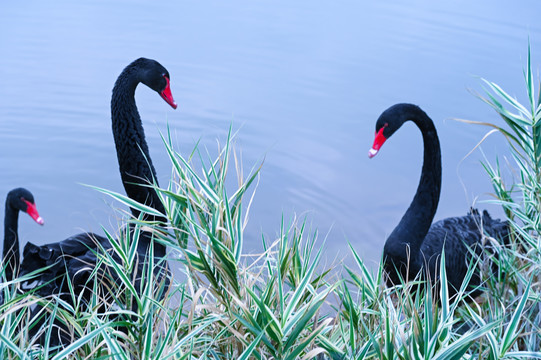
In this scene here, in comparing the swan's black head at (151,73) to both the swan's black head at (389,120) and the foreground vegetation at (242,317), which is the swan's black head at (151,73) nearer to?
the swan's black head at (389,120)

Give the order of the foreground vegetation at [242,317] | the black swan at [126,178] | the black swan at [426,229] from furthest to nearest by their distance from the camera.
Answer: the black swan at [426,229] < the black swan at [126,178] < the foreground vegetation at [242,317]

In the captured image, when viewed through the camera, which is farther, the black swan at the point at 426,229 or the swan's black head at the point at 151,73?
the swan's black head at the point at 151,73

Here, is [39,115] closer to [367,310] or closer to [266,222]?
[266,222]

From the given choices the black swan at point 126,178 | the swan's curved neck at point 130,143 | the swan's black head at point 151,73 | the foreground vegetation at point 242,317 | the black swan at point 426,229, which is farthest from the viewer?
the swan's black head at point 151,73

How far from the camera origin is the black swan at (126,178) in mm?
2672

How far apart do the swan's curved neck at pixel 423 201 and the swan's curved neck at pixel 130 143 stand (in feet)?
3.43

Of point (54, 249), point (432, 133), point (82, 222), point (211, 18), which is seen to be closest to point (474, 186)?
point (432, 133)

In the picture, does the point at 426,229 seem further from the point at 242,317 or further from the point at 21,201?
the point at 21,201

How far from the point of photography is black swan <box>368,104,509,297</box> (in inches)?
117

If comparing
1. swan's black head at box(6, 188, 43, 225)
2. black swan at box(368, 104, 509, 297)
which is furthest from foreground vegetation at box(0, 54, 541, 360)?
swan's black head at box(6, 188, 43, 225)

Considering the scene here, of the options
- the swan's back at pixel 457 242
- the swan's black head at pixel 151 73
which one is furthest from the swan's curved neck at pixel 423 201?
the swan's black head at pixel 151 73

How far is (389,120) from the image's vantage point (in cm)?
315

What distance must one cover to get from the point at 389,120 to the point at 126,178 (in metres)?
1.21

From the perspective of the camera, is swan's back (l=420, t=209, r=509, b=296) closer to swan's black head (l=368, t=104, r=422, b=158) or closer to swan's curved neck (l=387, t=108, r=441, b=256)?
swan's curved neck (l=387, t=108, r=441, b=256)
